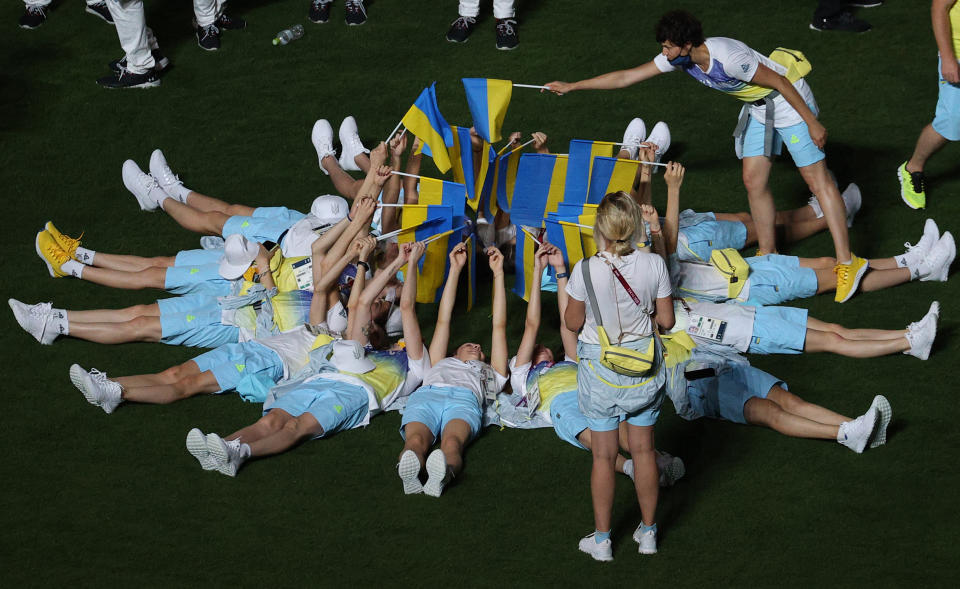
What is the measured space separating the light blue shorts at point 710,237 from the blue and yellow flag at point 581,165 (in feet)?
2.42

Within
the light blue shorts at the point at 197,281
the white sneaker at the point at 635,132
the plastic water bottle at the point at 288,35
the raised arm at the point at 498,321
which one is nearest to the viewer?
the raised arm at the point at 498,321

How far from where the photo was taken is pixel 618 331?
191 inches

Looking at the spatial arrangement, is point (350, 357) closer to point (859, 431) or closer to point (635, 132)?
point (859, 431)

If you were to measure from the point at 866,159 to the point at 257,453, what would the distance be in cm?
462

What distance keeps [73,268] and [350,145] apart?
205 cm

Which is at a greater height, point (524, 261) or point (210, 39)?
point (524, 261)

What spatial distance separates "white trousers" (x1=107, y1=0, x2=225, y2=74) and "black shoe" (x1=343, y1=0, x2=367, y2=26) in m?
1.59

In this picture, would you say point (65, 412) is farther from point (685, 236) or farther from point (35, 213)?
point (685, 236)

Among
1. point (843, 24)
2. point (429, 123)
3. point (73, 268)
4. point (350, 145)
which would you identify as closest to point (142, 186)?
point (73, 268)

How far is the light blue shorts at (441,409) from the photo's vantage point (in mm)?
6055

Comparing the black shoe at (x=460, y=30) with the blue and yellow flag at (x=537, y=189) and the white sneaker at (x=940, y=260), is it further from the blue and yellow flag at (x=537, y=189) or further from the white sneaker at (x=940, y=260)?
the white sneaker at (x=940, y=260)

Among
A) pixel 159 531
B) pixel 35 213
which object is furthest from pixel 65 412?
pixel 35 213

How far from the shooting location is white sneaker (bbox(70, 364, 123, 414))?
621 cm

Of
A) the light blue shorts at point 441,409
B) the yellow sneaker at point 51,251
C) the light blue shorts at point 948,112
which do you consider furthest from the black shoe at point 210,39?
the light blue shorts at point 948,112
